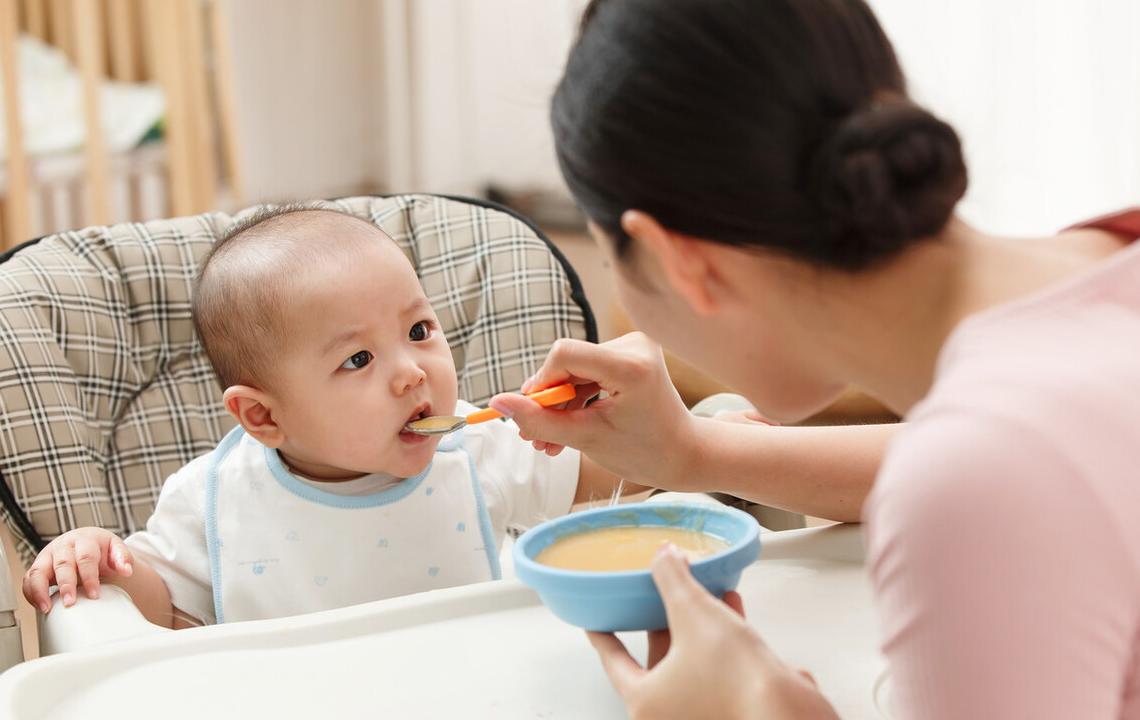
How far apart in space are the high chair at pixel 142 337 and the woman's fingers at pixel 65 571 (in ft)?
0.61

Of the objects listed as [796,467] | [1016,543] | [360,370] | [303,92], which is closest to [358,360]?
[360,370]

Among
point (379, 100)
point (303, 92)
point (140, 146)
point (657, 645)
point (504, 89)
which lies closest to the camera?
point (657, 645)

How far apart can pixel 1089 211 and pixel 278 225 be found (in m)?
1.69

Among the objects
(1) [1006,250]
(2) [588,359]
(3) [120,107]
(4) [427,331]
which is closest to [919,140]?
(1) [1006,250]

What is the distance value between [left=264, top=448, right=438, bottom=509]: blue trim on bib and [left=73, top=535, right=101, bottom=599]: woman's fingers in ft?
0.68

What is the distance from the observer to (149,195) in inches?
154

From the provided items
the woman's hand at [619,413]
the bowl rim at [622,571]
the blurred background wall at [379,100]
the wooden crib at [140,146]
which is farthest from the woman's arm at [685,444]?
the wooden crib at [140,146]

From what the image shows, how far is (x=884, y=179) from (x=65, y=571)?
852mm

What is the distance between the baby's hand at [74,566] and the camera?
3.93 feet

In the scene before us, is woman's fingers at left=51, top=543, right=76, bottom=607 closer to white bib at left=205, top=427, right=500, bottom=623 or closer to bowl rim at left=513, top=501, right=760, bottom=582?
white bib at left=205, top=427, right=500, bottom=623

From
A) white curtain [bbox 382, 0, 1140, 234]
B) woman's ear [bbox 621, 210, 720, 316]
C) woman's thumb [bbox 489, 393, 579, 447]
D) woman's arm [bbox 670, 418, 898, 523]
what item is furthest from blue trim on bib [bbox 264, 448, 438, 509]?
white curtain [bbox 382, 0, 1140, 234]

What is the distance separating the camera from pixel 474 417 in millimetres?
1206

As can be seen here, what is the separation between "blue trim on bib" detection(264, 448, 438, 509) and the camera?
1.35 metres

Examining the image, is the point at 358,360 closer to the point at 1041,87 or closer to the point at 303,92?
the point at 1041,87
